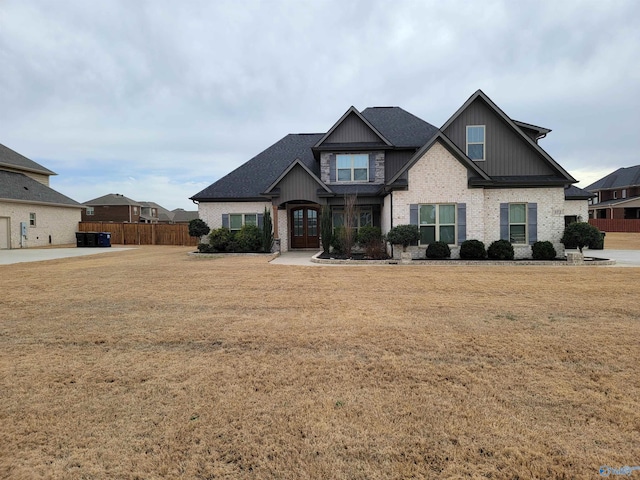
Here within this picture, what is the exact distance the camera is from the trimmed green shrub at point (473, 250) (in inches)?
576

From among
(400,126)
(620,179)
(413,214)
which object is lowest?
(413,214)

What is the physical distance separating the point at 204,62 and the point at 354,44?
787 cm

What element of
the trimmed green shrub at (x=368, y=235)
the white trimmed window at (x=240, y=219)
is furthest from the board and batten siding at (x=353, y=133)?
the white trimmed window at (x=240, y=219)

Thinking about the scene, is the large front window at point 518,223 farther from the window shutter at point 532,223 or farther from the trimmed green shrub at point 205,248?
the trimmed green shrub at point 205,248

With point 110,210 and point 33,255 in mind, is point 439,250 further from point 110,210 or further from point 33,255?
point 110,210

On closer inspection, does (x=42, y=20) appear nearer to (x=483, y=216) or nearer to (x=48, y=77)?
(x=48, y=77)

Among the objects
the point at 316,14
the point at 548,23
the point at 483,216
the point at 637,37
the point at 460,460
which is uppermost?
the point at 316,14

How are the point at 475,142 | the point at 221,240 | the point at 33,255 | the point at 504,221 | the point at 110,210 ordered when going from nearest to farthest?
the point at 504,221, the point at 475,142, the point at 221,240, the point at 33,255, the point at 110,210

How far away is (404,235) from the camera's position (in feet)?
48.3

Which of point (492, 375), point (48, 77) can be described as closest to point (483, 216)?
point (492, 375)

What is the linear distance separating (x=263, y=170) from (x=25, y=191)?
1945 cm

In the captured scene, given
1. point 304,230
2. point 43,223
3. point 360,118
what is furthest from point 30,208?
point 360,118

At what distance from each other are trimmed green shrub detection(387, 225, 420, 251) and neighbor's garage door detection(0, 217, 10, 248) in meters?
26.8

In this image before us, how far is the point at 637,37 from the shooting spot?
14.2m
